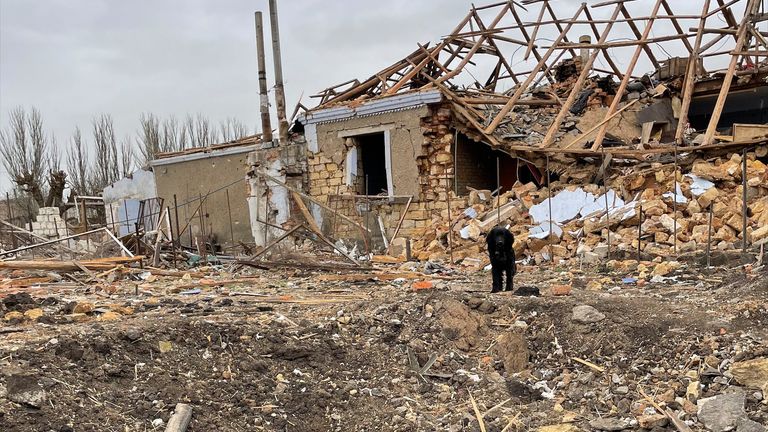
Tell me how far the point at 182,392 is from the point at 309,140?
10.7 metres

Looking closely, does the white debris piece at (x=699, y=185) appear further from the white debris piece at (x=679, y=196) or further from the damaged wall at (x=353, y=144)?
the damaged wall at (x=353, y=144)

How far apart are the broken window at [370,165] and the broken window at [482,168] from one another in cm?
148

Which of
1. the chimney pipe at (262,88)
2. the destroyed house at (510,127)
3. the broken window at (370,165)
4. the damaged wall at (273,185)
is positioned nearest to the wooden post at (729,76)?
the destroyed house at (510,127)

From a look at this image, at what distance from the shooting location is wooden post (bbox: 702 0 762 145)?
11.0 metres

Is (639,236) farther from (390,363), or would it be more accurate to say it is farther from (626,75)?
(390,363)

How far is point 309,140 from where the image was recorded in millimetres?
15016

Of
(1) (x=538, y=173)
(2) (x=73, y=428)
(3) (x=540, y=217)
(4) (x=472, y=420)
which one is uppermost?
(1) (x=538, y=173)

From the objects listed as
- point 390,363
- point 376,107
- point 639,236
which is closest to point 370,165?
point 376,107

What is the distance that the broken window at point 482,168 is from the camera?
1341cm

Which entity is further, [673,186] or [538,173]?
[538,173]

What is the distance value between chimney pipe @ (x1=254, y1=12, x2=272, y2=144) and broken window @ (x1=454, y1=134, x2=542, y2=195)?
488 cm

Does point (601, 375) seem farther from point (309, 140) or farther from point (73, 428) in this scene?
point (309, 140)

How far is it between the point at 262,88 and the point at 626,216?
409 inches

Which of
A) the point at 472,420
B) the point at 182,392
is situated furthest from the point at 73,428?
the point at 472,420
